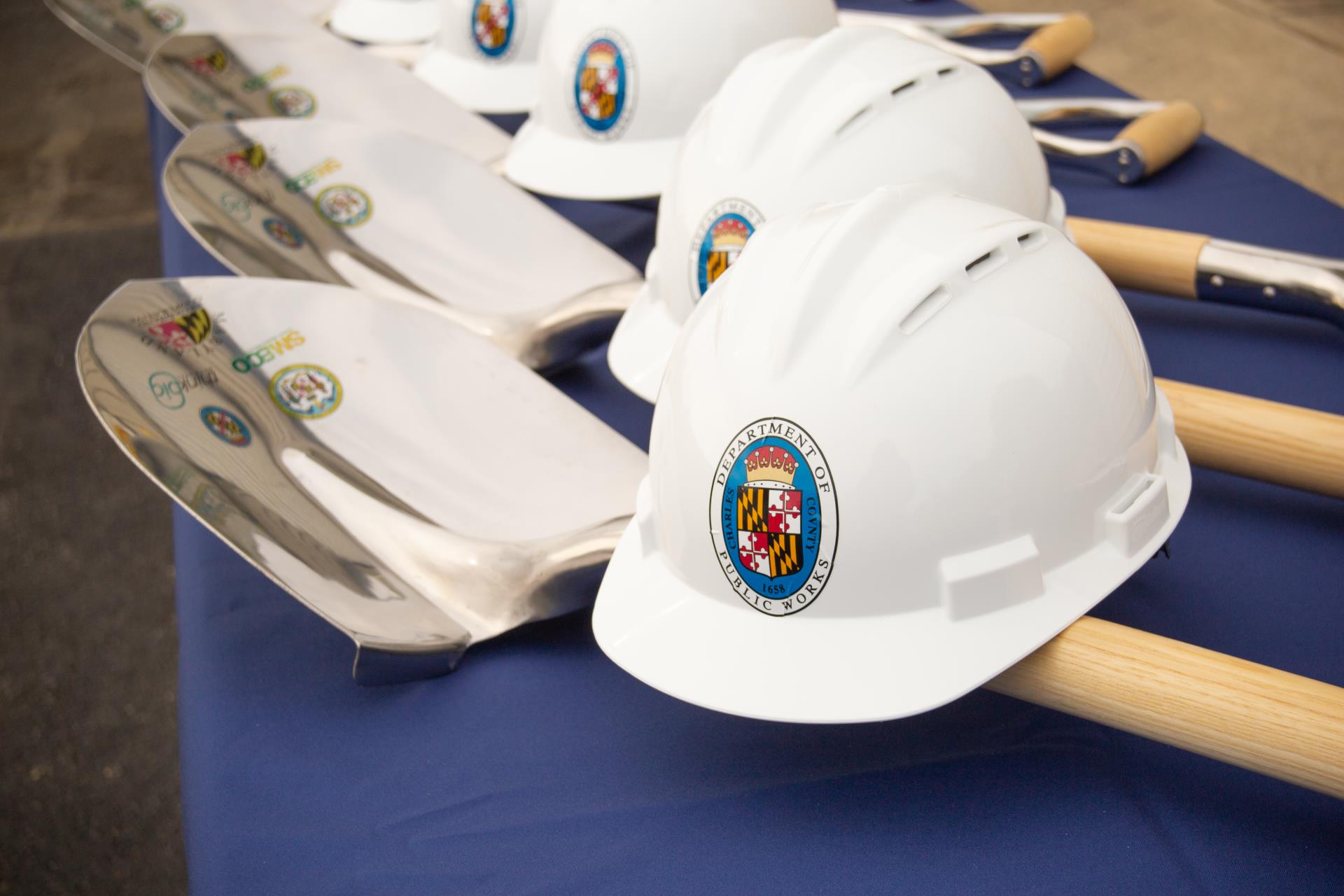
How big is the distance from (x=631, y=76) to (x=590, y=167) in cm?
10

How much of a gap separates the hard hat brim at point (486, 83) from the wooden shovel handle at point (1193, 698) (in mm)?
995

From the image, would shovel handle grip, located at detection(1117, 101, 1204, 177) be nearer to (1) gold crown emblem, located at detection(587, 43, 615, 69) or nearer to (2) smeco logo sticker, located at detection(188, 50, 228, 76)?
(1) gold crown emblem, located at detection(587, 43, 615, 69)

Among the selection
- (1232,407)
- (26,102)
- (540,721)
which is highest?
(1232,407)

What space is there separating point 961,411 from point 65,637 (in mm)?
1598

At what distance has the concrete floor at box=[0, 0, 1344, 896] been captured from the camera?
146 centimetres

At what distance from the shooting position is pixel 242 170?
1.12m

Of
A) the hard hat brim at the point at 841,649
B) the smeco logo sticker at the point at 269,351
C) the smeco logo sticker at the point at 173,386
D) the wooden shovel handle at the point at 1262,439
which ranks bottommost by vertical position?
the smeco logo sticker at the point at 269,351

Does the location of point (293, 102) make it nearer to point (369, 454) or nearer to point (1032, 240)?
point (369, 454)

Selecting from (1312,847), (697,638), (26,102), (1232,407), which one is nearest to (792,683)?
(697,638)

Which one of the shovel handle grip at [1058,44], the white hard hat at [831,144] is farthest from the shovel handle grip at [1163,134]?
the white hard hat at [831,144]

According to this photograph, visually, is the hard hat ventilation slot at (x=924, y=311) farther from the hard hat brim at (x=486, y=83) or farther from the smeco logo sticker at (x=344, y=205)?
the hard hat brim at (x=486, y=83)

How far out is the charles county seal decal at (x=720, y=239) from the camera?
85 cm

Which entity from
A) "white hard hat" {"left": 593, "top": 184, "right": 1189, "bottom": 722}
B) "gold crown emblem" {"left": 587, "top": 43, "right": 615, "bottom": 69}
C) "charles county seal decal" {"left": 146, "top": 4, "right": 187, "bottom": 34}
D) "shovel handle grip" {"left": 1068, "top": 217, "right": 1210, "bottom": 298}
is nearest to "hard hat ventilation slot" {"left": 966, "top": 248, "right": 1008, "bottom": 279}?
"white hard hat" {"left": 593, "top": 184, "right": 1189, "bottom": 722}

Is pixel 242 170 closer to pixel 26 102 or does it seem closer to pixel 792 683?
pixel 792 683
